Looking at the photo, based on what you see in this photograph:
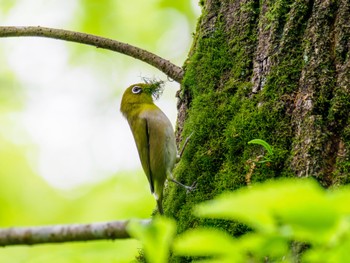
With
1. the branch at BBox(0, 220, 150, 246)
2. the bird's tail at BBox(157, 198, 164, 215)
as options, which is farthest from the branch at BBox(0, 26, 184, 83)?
the branch at BBox(0, 220, 150, 246)

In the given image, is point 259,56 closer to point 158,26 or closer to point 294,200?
point 294,200

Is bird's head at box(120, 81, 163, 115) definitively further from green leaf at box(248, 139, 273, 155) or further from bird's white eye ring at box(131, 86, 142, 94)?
green leaf at box(248, 139, 273, 155)

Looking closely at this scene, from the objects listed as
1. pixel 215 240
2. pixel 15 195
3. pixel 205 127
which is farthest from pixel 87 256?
pixel 15 195

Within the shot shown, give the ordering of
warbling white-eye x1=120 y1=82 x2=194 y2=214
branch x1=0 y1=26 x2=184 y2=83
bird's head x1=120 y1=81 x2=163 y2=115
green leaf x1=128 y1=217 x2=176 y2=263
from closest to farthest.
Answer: green leaf x1=128 y1=217 x2=176 y2=263, branch x1=0 y1=26 x2=184 y2=83, warbling white-eye x1=120 y1=82 x2=194 y2=214, bird's head x1=120 y1=81 x2=163 y2=115

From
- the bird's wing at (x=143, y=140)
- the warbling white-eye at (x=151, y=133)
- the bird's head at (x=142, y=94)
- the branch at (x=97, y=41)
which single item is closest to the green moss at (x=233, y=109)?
the branch at (x=97, y=41)

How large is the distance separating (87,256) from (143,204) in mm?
3498

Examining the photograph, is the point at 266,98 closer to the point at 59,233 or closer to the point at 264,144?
the point at 264,144

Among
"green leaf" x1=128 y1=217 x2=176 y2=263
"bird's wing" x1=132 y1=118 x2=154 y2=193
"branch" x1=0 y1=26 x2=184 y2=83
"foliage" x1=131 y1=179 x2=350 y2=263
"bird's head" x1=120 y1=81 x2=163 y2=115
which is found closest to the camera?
"foliage" x1=131 y1=179 x2=350 y2=263

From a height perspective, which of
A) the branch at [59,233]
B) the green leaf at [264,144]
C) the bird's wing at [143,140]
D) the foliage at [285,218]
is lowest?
the foliage at [285,218]

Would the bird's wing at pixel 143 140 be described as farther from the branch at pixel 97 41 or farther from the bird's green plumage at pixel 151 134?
the branch at pixel 97 41

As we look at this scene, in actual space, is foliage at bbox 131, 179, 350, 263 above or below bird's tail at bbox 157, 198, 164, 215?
below

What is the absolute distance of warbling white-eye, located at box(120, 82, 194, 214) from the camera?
4.72 m

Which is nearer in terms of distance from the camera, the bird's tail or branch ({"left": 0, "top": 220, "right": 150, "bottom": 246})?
branch ({"left": 0, "top": 220, "right": 150, "bottom": 246})

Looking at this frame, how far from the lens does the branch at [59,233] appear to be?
147cm
